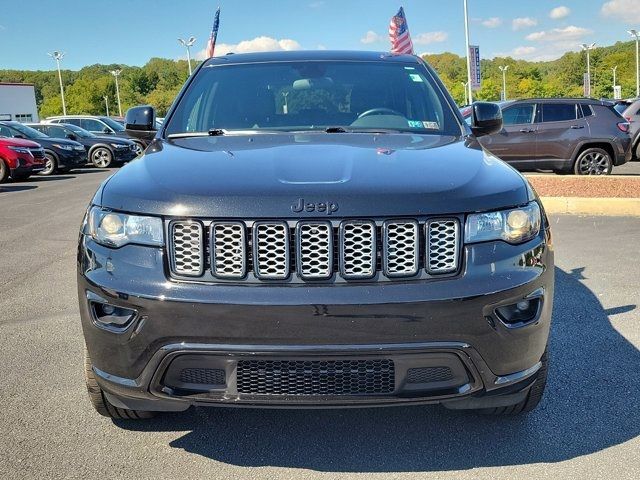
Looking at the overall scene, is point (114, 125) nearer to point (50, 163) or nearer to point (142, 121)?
point (50, 163)

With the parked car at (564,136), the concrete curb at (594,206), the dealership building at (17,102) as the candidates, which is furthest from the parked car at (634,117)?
the dealership building at (17,102)

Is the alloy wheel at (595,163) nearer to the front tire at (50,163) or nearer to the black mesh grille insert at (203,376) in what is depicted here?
the black mesh grille insert at (203,376)

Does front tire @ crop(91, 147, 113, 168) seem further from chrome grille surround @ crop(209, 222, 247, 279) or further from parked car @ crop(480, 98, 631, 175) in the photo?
chrome grille surround @ crop(209, 222, 247, 279)

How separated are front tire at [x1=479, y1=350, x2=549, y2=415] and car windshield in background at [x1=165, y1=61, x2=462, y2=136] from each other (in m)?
1.38

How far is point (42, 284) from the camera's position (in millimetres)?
6047

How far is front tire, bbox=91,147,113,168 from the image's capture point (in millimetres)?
22281

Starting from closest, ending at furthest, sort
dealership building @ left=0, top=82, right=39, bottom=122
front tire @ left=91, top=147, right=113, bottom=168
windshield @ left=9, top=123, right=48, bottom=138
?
windshield @ left=9, top=123, right=48, bottom=138, front tire @ left=91, top=147, right=113, bottom=168, dealership building @ left=0, top=82, right=39, bottom=122

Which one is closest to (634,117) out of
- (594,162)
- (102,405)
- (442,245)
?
(594,162)

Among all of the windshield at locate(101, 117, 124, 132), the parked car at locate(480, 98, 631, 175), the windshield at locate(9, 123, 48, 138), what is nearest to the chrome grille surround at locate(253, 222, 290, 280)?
the parked car at locate(480, 98, 631, 175)

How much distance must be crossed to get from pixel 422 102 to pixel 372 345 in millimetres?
2026

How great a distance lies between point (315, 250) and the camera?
2.47m

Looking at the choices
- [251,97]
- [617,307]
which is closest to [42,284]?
[251,97]

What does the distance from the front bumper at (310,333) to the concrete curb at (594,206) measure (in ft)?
24.4

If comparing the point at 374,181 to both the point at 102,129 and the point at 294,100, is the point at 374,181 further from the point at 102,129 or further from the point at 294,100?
the point at 102,129
